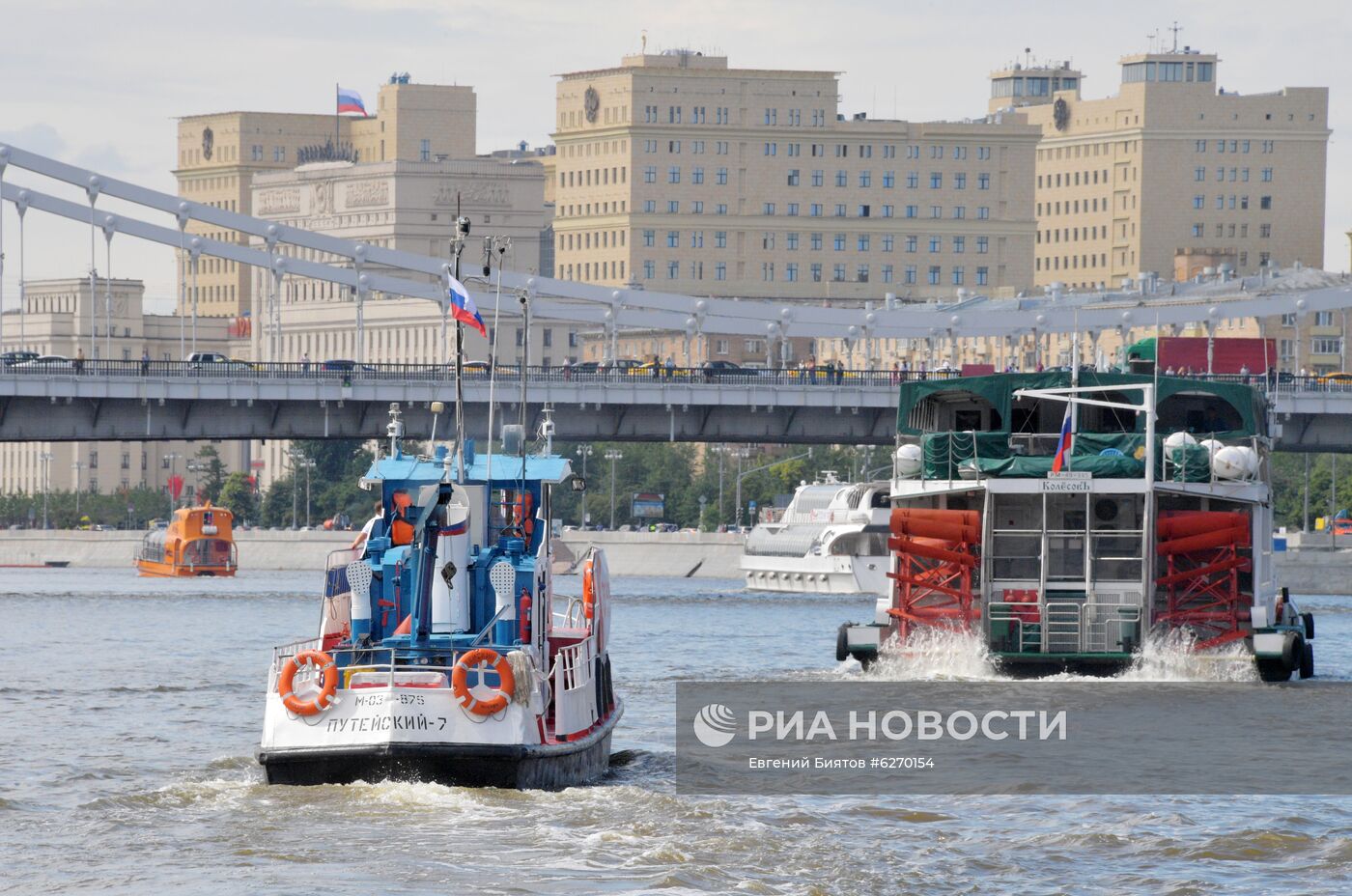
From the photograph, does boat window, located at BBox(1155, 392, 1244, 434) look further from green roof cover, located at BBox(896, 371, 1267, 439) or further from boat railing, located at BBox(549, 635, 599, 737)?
boat railing, located at BBox(549, 635, 599, 737)

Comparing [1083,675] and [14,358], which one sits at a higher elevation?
[14,358]

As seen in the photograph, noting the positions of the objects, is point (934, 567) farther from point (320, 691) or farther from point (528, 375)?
point (528, 375)

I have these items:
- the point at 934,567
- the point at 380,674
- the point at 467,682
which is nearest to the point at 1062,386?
the point at 934,567

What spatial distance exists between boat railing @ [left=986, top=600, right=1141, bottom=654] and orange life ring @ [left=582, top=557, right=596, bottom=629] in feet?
47.9

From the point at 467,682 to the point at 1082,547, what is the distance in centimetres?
2284

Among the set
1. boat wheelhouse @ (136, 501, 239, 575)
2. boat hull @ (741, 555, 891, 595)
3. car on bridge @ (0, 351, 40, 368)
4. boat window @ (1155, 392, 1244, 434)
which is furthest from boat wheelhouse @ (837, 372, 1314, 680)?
boat wheelhouse @ (136, 501, 239, 575)

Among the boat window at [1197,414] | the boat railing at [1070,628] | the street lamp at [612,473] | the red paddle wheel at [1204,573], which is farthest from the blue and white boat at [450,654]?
the street lamp at [612,473]

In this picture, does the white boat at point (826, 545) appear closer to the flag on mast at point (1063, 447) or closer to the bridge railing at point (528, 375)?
the bridge railing at point (528, 375)

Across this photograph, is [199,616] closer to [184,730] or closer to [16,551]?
[184,730]

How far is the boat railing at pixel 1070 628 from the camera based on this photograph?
2188 inches

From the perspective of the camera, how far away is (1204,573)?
56375 millimetres

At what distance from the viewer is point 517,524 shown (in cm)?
4181

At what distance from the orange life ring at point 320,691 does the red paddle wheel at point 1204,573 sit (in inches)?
932

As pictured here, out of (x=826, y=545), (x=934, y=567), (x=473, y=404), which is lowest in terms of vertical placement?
(x=826, y=545)
